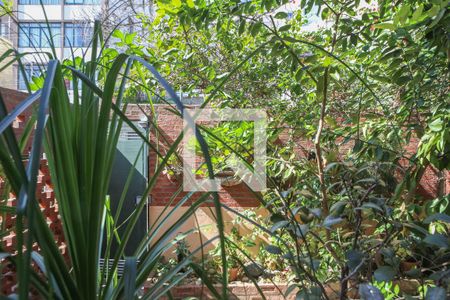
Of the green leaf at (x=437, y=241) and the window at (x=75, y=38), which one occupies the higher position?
the window at (x=75, y=38)

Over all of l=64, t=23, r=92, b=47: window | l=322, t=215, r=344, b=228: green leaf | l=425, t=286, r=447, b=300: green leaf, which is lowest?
l=425, t=286, r=447, b=300: green leaf

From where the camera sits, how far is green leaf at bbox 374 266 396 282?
0.81 meters

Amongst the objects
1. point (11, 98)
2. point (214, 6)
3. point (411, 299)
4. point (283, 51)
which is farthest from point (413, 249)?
point (11, 98)

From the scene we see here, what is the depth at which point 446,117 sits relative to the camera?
4.57 ft

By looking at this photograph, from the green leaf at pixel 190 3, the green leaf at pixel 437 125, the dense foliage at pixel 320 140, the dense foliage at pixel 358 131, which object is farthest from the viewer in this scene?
the green leaf at pixel 190 3

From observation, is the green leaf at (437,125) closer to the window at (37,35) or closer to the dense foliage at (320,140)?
the dense foliage at (320,140)

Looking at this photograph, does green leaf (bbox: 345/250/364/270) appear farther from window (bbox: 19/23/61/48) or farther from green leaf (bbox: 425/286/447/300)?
window (bbox: 19/23/61/48)

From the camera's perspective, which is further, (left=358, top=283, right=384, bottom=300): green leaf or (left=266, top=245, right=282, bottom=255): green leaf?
(left=266, top=245, right=282, bottom=255): green leaf

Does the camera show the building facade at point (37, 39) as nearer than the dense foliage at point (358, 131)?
Yes

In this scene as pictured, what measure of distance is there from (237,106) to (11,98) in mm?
1402

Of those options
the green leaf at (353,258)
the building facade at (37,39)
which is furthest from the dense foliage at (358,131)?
the building facade at (37,39)

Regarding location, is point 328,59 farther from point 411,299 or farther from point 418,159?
point 411,299

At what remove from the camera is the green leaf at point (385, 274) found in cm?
81

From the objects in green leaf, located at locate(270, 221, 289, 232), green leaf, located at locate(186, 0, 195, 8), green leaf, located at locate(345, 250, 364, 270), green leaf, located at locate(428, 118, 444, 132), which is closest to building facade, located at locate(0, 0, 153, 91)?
green leaf, located at locate(186, 0, 195, 8)
